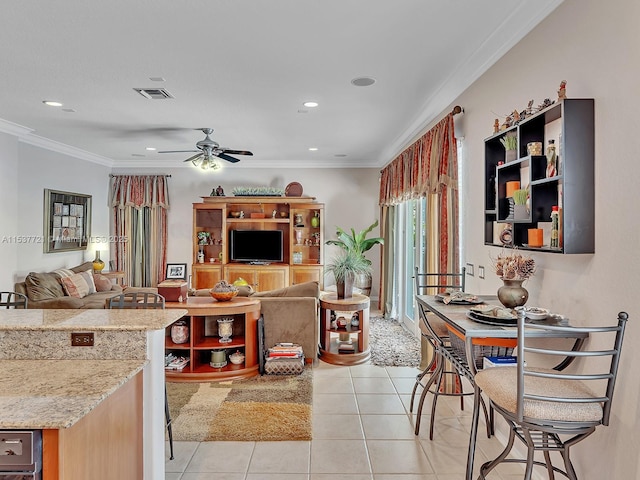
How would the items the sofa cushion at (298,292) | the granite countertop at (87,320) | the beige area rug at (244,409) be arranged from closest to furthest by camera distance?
the granite countertop at (87,320), the beige area rug at (244,409), the sofa cushion at (298,292)

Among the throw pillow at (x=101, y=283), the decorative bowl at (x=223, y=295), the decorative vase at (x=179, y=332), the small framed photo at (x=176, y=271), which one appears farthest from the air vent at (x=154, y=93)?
the small framed photo at (x=176, y=271)

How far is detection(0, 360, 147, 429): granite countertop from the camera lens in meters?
1.26

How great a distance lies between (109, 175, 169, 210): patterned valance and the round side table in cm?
445

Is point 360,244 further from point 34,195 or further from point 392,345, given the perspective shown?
point 34,195

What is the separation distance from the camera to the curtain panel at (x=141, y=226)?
7758 millimetres

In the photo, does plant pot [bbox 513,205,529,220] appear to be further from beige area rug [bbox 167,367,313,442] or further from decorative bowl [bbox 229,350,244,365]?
decorative bowl [bbox 229,350,244,365]

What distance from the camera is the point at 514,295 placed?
91.4 inches

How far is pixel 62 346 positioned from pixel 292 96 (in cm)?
295

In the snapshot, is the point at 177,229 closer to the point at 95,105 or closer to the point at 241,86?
the point at 95,105

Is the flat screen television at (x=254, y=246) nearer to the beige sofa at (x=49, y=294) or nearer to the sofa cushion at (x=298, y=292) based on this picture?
the beige sofa at (x=49, y=294)

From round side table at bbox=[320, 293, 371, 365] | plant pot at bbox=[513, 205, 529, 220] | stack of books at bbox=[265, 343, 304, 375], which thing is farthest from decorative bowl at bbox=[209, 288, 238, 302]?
plant pot at bbox=[513, 205, 529, 220]

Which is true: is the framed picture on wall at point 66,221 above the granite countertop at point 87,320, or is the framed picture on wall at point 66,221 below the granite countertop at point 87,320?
above

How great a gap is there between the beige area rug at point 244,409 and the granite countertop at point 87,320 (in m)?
1.29

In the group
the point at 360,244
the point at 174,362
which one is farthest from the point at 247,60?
the point at 360,244
